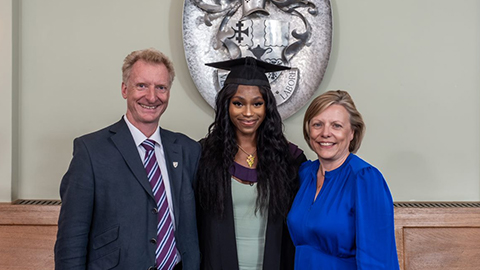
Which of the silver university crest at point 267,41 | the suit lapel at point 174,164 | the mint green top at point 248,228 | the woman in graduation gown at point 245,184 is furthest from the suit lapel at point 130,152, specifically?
the silver university crest at point 267,41

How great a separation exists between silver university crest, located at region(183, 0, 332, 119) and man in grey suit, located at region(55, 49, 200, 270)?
0.79 metres

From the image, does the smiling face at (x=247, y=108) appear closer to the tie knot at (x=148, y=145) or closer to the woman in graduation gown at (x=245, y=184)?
the woman in graduation gown at (x=245, y=184)

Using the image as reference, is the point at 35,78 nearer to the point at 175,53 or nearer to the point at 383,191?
the point at 175,53

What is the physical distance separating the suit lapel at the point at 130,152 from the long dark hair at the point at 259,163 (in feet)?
1.25

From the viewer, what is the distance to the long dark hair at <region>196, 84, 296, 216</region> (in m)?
1.93

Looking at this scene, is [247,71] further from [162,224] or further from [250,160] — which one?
[162,224]

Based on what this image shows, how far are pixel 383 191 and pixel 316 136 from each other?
33cm

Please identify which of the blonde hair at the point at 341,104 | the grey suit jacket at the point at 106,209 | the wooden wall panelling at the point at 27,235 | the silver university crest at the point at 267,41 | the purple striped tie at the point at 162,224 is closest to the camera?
the grey suit jacket at the point at 106,209

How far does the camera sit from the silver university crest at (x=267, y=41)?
8.25 ft

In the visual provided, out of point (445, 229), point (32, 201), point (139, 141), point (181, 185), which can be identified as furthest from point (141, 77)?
point (445, 229)

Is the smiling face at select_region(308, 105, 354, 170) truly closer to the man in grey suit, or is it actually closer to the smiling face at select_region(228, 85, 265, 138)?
the smiling face at select_region(228, 85, 265, 138)

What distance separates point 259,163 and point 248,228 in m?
0.29

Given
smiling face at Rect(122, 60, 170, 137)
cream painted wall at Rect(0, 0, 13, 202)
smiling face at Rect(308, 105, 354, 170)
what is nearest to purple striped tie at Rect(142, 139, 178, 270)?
smiling face at Rect(122, 60, 170, 137)

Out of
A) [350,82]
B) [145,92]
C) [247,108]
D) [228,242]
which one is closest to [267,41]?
[350,82]
